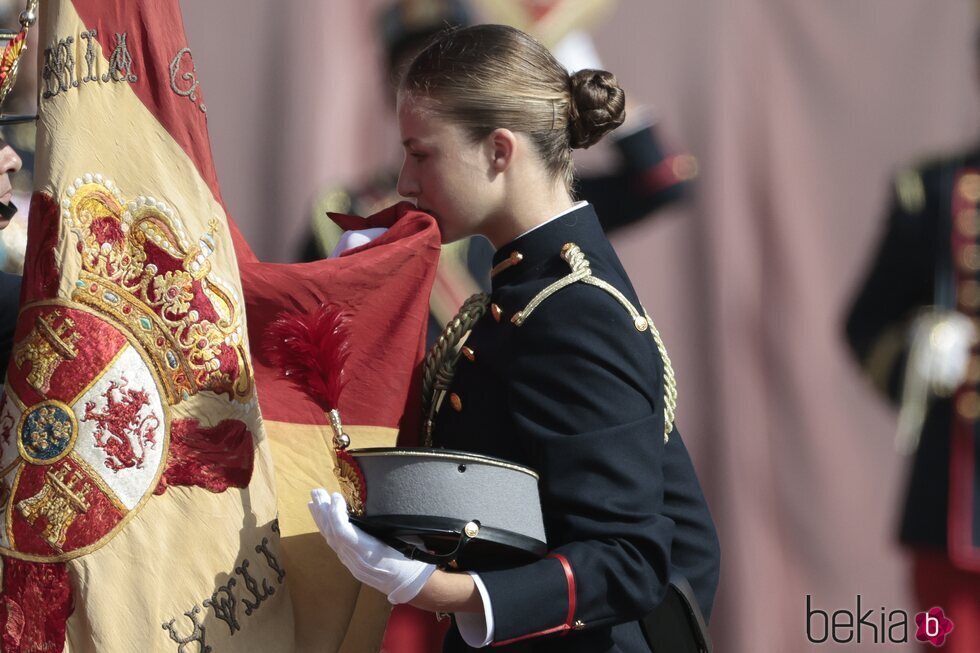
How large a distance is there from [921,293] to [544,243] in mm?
1849

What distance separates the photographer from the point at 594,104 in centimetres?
166

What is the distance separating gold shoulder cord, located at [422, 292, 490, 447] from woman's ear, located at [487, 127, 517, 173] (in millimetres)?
213

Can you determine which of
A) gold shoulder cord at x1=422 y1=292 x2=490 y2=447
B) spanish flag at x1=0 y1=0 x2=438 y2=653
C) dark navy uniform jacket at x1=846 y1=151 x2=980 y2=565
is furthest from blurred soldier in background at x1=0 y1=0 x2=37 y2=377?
dark navy uniform jacket at x1=846 y1=151 x2=980 y2=565

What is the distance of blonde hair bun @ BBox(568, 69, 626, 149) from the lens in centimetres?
166

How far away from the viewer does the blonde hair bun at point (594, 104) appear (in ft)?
5.45

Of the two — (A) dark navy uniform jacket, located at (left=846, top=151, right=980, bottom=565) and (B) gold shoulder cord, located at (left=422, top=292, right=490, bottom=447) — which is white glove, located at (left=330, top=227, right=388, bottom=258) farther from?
(A) dark navy uniform jacket, located at (left=846, top=151, right=980, bottom=565)

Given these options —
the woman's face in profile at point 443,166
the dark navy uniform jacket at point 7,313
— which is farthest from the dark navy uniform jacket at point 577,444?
the dark navy uniform jacket at point 7,313

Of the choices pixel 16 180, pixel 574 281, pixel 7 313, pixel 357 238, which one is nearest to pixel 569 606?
pixel 574 281

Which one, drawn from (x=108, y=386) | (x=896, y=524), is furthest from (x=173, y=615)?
(x=896, y=524)

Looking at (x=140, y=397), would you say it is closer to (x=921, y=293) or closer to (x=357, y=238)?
(x=357, y=238)

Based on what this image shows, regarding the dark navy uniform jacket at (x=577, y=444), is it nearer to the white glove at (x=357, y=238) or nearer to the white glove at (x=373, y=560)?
the white glove at (x=373, y=560)

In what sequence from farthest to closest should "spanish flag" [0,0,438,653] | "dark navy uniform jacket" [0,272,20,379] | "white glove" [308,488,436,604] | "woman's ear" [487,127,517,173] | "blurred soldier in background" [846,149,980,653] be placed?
"blurred soldier in background" [846,149,980,653]
"dark navy uniform jacket" [0,272,20,379]
"woman's ear" [487,127,517,173]
"spanish flag" [0,0,438,653]
"white glove" [308,488,436,604]

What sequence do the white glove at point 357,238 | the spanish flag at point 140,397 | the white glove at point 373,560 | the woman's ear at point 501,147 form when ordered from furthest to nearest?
the white glove at point 357,238
the woman's ear at point 501,147
the spanish flag at point 140,397
the white glove at point 373,560

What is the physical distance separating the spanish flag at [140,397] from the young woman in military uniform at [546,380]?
24cm
